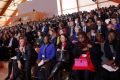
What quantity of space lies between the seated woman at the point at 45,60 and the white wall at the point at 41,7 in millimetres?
12981

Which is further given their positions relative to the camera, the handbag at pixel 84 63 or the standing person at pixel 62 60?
the standing person at pixel 62 60

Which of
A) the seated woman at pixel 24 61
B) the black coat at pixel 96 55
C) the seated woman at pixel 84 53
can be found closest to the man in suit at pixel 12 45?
the seated woman at pixel 24 61

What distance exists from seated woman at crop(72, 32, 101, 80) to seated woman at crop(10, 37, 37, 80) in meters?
1.13

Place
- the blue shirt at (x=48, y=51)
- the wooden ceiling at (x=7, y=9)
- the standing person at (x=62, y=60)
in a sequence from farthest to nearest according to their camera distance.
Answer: the wooden ceiling at (x=7, y=9) < the blue shirt at (x=48, y=51) < the standing person at (x=62, y=60)

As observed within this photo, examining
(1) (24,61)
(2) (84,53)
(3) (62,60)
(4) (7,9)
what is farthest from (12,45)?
(4) (7,9)

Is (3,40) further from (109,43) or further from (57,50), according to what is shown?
(109,43)

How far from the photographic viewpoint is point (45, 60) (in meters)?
5.75

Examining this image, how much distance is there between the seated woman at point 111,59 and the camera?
4.64 metres

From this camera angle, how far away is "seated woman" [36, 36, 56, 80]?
5511mm

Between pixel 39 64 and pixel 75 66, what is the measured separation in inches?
45.7

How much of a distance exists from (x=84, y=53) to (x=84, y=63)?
230 millimetres

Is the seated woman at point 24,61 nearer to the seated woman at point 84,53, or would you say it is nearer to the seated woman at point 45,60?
the seated woman at point 45,60

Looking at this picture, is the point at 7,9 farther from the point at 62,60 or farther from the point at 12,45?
the point at 62,60

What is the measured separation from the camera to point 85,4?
25234mm
